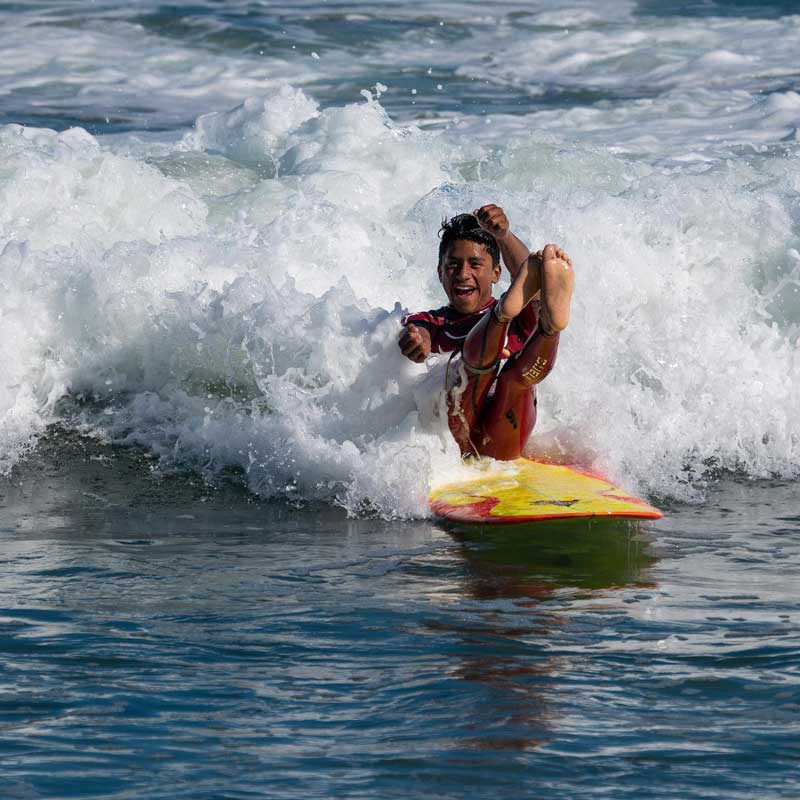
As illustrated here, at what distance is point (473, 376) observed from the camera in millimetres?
6188

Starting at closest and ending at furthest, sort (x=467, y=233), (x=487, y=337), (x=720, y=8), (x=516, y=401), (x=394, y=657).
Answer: (x=394, y=657)
(x=487, y=337)
(x=516, y=401)
(x=467, y=233)
(x=720, y=8)

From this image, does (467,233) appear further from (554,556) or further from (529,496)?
(554,556)

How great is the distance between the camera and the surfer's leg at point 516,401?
5930mm

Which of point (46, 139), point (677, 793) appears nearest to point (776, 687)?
point (677, 793)

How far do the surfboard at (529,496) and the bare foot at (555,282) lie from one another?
2.53 ft

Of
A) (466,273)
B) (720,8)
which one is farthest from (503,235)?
(720,8)

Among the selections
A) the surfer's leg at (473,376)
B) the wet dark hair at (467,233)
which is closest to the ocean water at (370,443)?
the surfer's leg at (473,376)

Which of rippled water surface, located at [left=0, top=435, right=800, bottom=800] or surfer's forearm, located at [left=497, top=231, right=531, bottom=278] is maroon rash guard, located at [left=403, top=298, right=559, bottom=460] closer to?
surfer's forearm, located at [left=497, top=231, right=531, bottom=278]

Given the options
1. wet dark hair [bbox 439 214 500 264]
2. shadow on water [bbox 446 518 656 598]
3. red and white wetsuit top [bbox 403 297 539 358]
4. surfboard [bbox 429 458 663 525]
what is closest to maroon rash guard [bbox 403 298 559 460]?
red and white wetsuit top [bbox 403 297 539 358]

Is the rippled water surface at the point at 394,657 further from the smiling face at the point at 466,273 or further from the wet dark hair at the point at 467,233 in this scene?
the wet dark hair at the point at 467,233

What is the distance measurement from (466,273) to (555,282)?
0.94 meters

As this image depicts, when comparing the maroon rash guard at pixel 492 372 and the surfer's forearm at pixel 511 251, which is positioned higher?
the surfer's forearm at pixel 511 251

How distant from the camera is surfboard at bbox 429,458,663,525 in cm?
588

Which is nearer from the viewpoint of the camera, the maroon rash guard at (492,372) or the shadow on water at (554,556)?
the shadow on water at (554,556)
